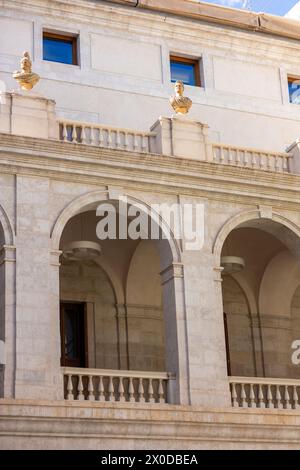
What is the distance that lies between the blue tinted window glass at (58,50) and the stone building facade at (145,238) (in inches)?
8.8

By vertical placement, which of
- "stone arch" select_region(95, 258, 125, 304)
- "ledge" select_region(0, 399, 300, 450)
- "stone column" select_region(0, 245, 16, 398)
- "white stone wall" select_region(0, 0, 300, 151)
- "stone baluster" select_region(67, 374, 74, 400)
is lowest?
"ledge" select_region(0, 399, 300, 450)

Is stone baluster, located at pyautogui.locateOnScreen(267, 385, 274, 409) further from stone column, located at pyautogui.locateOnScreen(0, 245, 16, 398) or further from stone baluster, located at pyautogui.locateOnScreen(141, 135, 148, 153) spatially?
stone baluster, located at pyautogui.locateOnScreen(141, 135, 148, 153)

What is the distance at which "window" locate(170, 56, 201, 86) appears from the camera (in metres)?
24.0

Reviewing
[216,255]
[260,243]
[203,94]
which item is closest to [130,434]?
[216,255]

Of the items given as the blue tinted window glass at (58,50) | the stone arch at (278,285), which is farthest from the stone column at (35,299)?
the stone arch at (278,285)

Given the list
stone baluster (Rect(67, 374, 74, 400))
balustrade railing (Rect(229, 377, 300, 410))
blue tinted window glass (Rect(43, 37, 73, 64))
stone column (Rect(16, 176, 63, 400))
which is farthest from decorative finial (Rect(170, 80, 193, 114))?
stone baluster (Rect(67, 374, 74, 400))

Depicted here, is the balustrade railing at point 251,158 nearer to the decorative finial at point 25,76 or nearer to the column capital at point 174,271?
the column capital at point 174,271

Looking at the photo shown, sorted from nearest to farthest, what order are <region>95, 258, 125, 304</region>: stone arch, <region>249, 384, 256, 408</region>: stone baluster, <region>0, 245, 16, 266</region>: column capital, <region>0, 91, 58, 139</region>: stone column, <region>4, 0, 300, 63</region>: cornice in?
<region>0, 245, 16, 266</region>: column capital, <region>249, 384, 256, 408</region>: stone baluster, <region>0, 91, 58, 139</region>: stone column, <region>95, 258, 125, 304</region>: stone arch, <region>4, 0, 300, 63</region>: cornice

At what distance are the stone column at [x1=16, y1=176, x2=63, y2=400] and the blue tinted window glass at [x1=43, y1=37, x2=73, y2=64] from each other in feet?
16.9

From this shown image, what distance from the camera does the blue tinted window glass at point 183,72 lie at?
941 inches

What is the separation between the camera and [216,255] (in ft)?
64.2

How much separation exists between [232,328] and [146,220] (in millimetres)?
4967
